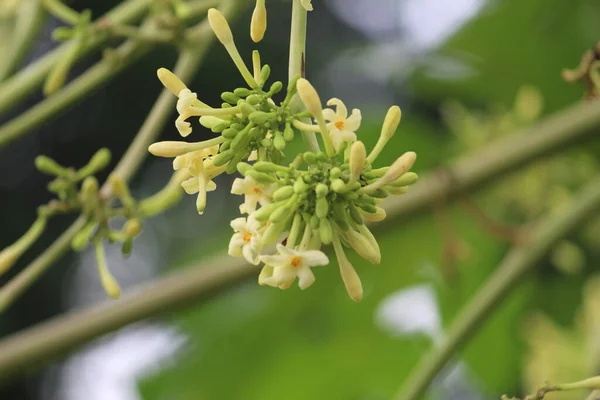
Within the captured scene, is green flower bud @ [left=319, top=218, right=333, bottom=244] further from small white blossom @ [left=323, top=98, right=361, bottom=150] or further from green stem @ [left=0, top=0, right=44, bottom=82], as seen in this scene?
green stem @ [left=0, top=0, right=44, bottom=82]

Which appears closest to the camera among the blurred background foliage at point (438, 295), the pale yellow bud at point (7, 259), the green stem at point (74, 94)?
the pale yellow bud at point (7, 259)

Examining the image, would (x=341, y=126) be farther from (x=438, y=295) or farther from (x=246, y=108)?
(x=438, y=295)

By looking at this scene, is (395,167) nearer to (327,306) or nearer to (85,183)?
(85,183)

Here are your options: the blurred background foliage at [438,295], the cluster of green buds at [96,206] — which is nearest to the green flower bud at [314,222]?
the cluster of green buds at [96,206]

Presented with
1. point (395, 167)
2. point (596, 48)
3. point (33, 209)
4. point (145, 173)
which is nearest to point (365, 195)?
point (395, 167)

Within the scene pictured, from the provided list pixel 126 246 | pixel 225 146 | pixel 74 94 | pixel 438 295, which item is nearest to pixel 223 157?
pixel 225 146

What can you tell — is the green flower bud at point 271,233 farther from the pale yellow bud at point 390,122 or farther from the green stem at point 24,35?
the green stem at point 24,35

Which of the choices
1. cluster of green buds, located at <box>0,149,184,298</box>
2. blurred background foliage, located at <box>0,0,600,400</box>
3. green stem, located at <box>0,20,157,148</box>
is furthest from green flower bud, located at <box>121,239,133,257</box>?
blurred background foliage, located at <box>0,0,600,400</box>
